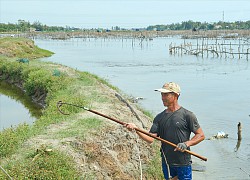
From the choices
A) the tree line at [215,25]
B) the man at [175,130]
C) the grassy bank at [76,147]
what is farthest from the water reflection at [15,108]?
the tree line at [215,25]

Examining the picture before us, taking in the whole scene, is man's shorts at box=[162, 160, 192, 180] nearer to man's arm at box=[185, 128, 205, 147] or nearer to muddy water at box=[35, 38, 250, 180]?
man's arm at box=[185, 128, 205, 147]

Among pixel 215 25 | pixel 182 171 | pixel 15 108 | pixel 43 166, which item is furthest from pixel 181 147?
pixel 215 25

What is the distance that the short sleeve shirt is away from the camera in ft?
16.3

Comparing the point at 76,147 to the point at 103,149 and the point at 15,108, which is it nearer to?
the point at 103,149

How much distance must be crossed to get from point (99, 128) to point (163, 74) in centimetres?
2481

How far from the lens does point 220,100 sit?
22406 mm

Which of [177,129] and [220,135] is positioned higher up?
[177,129]

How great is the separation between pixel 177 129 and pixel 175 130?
0.03 m

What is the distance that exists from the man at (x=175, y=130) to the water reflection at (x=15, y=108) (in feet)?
36.9

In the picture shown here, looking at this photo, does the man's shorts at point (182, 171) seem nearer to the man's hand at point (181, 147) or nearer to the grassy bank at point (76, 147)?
the man's hand at point (181, 147)

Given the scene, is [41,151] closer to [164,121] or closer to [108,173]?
[108,173]

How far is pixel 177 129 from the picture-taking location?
498cm

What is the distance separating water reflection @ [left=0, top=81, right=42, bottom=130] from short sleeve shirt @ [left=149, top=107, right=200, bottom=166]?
37.1 feet

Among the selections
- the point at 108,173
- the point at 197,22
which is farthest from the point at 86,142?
the point at 197,22
